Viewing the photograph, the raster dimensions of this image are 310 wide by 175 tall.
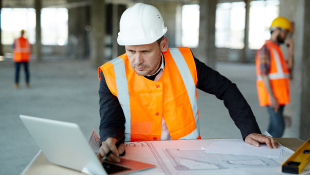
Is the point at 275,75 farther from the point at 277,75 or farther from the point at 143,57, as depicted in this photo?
the point at 143,57

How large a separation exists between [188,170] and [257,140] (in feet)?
2.01

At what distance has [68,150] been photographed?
1.35 m

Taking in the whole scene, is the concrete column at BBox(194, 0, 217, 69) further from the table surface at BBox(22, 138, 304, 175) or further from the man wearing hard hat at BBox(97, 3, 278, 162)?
the table surface at BBox(22, 138, 304, 175)

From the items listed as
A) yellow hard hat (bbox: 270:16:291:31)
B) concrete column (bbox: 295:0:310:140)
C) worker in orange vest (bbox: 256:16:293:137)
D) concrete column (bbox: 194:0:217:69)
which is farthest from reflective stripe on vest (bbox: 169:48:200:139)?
concrete column (bbox: 194:0:217:69)

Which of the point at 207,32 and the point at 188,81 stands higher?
the point at 207,32

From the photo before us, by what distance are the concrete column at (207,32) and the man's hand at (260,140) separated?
11.3 metres

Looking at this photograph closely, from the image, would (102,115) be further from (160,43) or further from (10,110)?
(10,110)

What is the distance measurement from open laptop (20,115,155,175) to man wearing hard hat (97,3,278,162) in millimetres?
353

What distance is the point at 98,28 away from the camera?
54.3 ft

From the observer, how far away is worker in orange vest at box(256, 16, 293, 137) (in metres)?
3.74

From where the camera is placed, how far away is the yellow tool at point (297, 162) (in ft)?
4.64

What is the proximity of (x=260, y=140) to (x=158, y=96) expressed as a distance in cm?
65

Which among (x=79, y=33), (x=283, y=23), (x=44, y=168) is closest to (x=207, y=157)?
(x=44, y=168)

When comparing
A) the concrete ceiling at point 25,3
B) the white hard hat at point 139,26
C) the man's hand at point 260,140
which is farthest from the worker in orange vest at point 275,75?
the concrete ceiling at point 25,3
